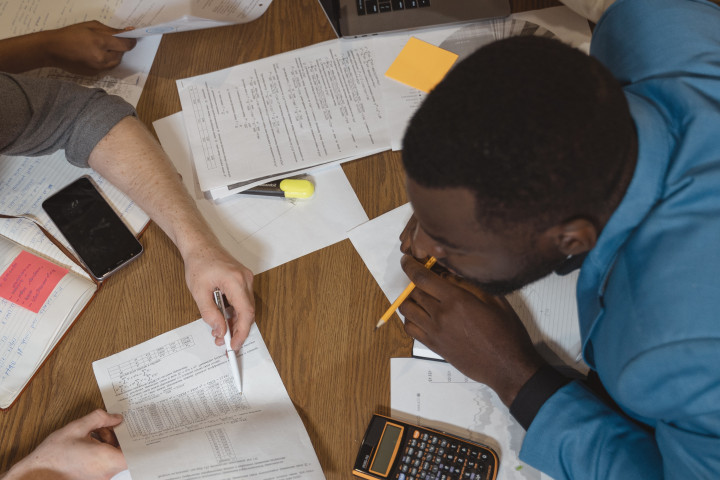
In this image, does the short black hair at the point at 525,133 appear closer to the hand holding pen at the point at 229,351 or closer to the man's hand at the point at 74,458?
the hand holding pen at the point at 229,351

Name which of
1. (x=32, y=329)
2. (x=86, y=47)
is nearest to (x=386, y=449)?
(x=32, y=329)

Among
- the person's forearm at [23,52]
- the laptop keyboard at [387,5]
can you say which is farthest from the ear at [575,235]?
the person's forearm at [23,52]

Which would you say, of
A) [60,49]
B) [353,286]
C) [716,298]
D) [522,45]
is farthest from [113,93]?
[716,298]

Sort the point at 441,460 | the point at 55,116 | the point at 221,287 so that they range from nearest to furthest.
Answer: the point at 441,460 < the point at 221,287 < the point at 55,116

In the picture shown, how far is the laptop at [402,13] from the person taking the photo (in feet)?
3.37

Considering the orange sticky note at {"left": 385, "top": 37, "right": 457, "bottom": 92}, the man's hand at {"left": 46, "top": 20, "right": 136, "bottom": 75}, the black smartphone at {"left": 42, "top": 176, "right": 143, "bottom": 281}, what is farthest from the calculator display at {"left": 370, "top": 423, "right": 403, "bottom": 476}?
the man's hand at {"left": 46, "top": 20, "right": 136, "bottom": 75}

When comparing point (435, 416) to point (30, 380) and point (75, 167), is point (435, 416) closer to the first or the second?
point (30, 380)

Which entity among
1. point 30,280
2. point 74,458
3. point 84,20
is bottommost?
point 74,458

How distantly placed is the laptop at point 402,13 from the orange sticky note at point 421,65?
50mm

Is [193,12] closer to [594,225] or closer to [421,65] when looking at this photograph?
[421,65]

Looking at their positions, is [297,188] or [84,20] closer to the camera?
[297,188]

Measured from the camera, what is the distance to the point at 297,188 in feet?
2.92

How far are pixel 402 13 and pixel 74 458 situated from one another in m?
0.90

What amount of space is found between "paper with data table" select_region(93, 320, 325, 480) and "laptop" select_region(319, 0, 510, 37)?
594mm
